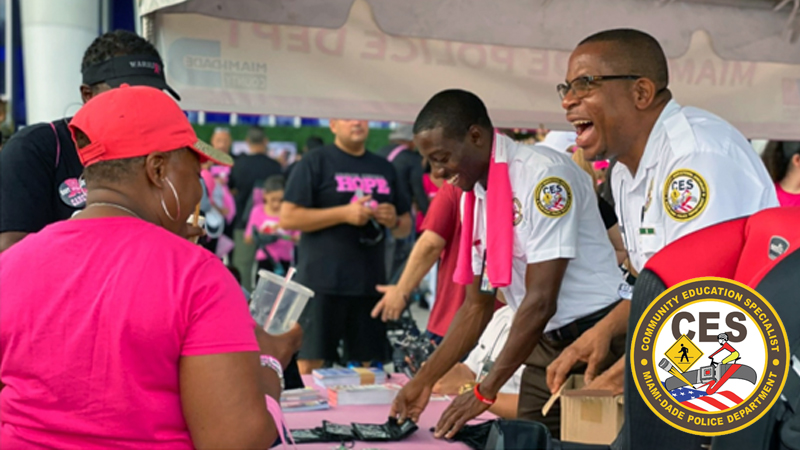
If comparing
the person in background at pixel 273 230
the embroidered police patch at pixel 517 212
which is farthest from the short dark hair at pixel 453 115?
the person in background at pixel 273 230

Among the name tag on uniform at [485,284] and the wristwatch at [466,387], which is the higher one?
the name tag on uniform at [485,284]

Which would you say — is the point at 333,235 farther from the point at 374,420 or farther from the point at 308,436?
the point at 308,436

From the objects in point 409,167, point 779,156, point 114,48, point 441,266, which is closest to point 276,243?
point 409,167

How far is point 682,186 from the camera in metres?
2.10

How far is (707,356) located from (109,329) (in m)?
1.01

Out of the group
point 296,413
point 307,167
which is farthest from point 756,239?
point 307,167

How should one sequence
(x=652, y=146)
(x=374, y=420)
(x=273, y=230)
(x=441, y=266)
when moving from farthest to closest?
(x=273, y=230) → (x=441, y=266) → (x=374, y=420) → (x=652, y=146)

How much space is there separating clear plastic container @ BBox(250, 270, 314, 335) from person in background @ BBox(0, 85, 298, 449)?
2.89 ft

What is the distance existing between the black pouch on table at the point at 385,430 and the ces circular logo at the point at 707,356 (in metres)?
1.30

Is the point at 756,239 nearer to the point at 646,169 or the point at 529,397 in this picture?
the point at 646,169

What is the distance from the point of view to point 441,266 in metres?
4.50

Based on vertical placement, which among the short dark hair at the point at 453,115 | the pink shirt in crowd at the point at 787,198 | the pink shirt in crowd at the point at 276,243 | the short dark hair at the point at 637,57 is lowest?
the pink shirt in crowd at the point at 276,243

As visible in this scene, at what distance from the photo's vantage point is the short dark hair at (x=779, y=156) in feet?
15.2

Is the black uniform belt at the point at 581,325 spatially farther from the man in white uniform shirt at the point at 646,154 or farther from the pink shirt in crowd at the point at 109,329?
the pink shirt in crowd at the point at 109,329
